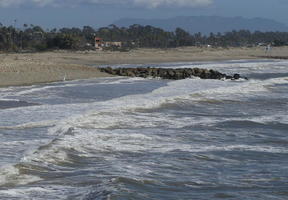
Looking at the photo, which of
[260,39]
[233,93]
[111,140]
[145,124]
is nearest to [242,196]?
[111,140]

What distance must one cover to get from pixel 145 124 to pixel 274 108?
21.9 ft

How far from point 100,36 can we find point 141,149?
103983 millimetres

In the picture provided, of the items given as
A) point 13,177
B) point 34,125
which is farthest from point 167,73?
point 13,177

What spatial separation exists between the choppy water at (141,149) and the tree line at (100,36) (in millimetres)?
59464

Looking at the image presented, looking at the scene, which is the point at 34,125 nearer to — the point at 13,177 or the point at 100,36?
the point at 13,177

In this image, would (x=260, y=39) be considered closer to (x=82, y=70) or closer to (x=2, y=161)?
(x=82, y=70)

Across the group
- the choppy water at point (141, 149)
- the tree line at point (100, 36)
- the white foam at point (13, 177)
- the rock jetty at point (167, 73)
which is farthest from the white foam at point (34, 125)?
the tree line at point (100, 36)

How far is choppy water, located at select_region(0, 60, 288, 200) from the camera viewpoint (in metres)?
9.11

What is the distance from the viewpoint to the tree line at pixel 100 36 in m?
81.4

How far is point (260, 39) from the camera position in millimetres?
155375

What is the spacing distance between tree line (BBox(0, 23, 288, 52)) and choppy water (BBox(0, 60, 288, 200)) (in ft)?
195

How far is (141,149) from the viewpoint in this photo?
1229cm

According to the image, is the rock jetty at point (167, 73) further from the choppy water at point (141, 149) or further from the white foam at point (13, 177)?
the white foam at point (13, 177)

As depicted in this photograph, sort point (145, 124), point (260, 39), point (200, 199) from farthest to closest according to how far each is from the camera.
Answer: point (260, 39) → point (145, 124) → point (200, 199)
